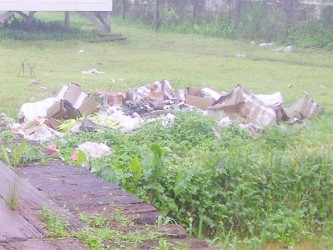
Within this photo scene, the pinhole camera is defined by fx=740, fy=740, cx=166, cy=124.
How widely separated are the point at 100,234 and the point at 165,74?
991cm

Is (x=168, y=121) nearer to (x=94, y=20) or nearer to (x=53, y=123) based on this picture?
(x=53, y=123)

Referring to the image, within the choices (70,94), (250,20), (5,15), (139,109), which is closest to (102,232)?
(70,94)

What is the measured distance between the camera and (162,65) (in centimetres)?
1491

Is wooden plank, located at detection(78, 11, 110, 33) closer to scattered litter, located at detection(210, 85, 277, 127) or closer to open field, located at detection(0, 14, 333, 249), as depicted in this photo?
open field, located at detection(0, 14, 333, 249)

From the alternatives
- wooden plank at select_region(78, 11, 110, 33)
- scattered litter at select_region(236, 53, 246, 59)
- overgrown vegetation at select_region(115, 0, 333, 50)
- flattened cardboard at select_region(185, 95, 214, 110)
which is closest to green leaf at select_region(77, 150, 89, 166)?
flattened cardboard at select_region(185, 95, 214, 110)

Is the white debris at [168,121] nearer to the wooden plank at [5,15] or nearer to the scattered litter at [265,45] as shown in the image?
the scattered litter at [265,45]

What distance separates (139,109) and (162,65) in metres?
5.66

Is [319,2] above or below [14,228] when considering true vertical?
above

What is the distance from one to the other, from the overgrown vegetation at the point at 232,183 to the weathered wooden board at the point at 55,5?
11.7 m

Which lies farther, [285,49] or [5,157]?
[285,49]

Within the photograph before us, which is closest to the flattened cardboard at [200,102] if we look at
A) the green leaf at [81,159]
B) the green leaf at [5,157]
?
the green leaf at [81,159]

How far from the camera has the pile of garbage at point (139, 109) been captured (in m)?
8.36

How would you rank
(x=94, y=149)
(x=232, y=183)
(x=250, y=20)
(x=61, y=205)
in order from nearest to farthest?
(x=61, y=205)
(x=232, y=183)
(x=94, y=149)
(x=250, y=20)

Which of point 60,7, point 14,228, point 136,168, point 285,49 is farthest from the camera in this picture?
point 60,7
